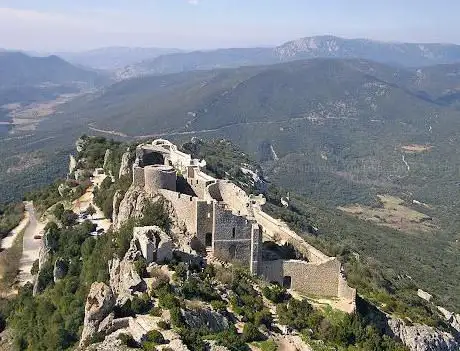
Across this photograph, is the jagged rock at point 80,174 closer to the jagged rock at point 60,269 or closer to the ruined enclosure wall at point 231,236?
the jagged rock at point 60,269

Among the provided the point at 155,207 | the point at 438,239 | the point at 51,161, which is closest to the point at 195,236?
the point at 155,207

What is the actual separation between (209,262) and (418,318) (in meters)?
14.9

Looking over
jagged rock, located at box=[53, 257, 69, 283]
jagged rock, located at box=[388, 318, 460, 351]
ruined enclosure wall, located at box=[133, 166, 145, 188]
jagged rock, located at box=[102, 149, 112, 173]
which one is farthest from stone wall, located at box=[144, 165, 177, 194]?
jagged rock, located at box=[102, 149, 112, 173]

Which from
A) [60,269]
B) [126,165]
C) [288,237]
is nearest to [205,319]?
[288,237]

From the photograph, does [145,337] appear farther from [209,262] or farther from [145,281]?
[209,262]

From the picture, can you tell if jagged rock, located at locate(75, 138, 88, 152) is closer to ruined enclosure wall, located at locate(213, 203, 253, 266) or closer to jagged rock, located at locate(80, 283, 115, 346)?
ruined enclosure wall, located at locate(213, 203, 253, 266)

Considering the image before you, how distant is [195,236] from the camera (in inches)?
1375

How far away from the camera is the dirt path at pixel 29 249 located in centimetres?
4966

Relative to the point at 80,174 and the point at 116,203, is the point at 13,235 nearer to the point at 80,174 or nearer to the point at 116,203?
the point at 80,174

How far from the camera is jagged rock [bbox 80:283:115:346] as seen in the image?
27.7 meters

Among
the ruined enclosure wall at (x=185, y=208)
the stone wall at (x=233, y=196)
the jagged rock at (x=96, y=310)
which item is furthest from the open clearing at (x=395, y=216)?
the jagged rock at (x=96, y=310)

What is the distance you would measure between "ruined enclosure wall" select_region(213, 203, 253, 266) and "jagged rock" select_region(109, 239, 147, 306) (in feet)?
14.3

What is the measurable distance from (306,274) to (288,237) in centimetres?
556

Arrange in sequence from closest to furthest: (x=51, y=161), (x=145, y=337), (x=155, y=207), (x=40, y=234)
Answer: (x=145, y=337) < (x=155, y=207) < (x=40, y=234) < (x=51, y=161)
